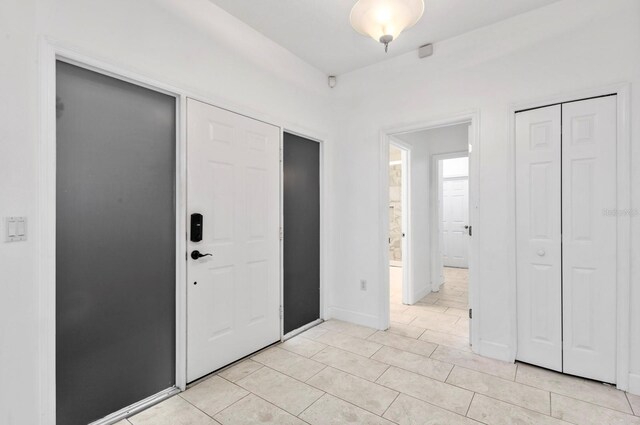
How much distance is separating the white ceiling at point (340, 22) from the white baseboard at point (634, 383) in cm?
280

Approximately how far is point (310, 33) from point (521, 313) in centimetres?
306

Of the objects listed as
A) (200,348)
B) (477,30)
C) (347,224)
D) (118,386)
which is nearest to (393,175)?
(347,224)

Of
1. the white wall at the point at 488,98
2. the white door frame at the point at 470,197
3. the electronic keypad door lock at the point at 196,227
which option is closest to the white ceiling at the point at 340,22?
the white wall at the point at 488,98

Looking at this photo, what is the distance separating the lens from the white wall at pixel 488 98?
220 centimetres

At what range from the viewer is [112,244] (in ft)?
6.11

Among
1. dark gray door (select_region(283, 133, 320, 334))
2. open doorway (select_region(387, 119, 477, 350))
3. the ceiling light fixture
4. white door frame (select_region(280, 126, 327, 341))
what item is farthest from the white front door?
the ceiling light fixture

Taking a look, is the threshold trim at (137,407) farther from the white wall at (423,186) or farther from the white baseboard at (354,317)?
the white wall at (423,186)

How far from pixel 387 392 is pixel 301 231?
1735 millimetres

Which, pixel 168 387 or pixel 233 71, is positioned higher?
pixel 233 71

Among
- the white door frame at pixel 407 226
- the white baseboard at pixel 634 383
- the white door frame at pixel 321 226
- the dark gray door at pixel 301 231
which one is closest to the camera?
the white baseboard at pixel 634 383

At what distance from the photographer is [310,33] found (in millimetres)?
2711

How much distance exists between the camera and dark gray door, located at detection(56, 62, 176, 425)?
5.50 ft

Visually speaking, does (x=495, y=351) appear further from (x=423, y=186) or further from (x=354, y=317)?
(x=423, y=186)

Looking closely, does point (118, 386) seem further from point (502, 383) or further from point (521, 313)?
point (521, 313)
